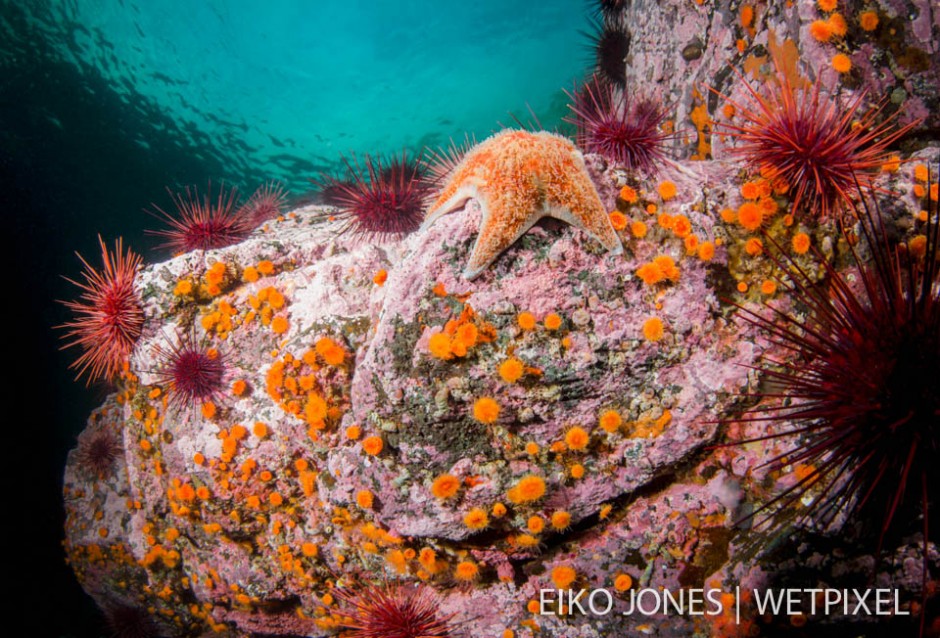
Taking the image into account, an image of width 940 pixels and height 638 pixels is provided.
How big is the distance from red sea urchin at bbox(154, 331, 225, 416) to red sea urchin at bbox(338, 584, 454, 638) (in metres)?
2.44

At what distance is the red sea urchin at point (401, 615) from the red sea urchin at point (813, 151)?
13.8 ft

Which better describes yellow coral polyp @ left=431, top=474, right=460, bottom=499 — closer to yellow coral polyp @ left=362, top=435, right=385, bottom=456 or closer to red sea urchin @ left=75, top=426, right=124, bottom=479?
yellow coral polyp @ left=362, top=435, right=385, bottom=456

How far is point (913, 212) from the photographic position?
2.66m

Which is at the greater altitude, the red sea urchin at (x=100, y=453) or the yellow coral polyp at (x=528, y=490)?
the red sea urchin at (x=100, y=453)

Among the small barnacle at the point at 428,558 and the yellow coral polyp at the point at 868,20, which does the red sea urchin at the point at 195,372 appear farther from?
the yellow coral polyp at the point at 868,20

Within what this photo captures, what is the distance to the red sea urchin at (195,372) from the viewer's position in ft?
12.8

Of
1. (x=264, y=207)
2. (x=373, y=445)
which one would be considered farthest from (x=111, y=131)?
(x=373, y=445)

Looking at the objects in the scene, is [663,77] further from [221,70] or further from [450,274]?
[221,70]

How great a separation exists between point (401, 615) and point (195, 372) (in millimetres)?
2989

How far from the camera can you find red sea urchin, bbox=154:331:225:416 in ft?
12.8

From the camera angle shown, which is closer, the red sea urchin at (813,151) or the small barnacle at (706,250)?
the red sea urchin at (813,151)

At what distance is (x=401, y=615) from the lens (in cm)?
317

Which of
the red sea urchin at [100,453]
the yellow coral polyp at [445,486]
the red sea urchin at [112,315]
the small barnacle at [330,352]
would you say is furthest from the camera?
the red sea urchin at [100,453]

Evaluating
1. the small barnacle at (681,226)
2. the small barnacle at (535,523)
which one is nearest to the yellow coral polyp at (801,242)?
the small barnacle at (681,226)
